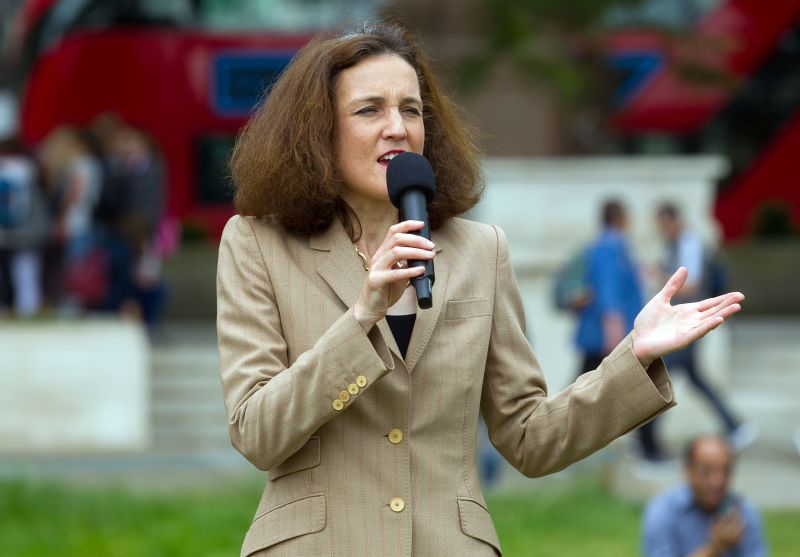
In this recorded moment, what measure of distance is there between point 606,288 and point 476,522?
6978mm

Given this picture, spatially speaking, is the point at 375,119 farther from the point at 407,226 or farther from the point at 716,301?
the point at 716,301

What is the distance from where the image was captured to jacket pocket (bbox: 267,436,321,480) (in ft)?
9.96

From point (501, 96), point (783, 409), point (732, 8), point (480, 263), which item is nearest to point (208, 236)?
point (501, 96)

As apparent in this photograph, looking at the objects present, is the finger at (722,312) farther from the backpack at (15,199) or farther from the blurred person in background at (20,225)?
the backpack at (15,199)

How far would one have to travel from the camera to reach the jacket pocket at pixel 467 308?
124 inches

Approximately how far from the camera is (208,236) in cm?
2075

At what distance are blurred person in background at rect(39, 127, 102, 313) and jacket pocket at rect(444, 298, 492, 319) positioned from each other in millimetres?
9865

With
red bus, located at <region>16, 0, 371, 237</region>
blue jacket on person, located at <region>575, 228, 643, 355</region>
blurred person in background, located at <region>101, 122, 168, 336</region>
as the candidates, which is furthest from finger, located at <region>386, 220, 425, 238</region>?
red bus, located at <region>16, 0, 371, 237</region>

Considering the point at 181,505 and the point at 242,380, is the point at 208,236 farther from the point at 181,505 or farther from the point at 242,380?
the point at 242,380

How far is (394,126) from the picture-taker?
10.2 ft

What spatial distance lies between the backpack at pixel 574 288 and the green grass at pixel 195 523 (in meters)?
1.25

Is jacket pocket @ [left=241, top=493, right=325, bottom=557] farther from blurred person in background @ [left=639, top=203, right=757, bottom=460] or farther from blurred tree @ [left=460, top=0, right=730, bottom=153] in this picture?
blurred tree @ [left=460, top=0, right=730, bottom=153]

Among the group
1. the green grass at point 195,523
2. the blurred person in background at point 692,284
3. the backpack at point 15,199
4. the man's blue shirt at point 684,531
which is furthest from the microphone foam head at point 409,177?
the backpack at point 15,199

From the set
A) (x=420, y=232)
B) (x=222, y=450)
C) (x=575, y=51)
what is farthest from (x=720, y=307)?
(x=575, y=51)
